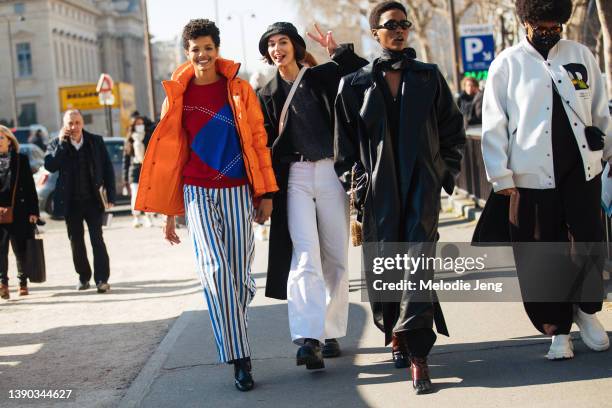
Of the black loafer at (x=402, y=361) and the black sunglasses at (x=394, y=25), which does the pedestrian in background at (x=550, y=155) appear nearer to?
the black sunglasses at (x=394, y=25)

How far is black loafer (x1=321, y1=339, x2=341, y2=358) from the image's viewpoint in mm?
6492

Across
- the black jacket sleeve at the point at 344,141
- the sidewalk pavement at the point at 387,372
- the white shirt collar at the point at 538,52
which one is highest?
the white shirt collar at the point at 538,52

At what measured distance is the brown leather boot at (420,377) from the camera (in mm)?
5500

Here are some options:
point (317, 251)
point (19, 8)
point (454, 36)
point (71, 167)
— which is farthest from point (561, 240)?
point (19, 8)

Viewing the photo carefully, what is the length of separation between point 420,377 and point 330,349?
1075 mm

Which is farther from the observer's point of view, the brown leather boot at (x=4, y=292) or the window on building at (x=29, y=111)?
the window on building at (x=29, y=111)

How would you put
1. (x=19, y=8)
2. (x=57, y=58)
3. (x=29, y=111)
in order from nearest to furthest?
(x=29, y=111) → (x=19, y=8) → (x=57, y=58)

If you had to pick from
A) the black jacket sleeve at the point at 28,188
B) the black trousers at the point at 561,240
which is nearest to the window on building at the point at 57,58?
the black jacket sleeve at the point at 28,188

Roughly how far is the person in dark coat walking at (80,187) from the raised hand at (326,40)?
15.1ft

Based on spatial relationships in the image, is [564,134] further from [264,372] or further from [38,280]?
[38,280]

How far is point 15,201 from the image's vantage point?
35.9 feet

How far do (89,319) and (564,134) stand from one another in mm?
4902

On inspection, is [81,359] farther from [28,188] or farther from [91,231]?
[28,188]

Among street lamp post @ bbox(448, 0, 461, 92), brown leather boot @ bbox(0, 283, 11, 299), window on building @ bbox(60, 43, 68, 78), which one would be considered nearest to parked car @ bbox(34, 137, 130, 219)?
street lamp post @ bbox(448, 0, 461, 92)
